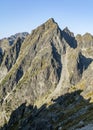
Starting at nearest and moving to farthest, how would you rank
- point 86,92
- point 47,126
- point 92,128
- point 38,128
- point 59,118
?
point 92,128
point 47,126
point 38,128
point 59,118
point 86,92

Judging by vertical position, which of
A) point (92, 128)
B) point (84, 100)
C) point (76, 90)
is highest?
point (76, 90)

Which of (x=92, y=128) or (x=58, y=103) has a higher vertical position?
(x=58, y=103)

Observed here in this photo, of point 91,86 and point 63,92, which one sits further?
point 63,92

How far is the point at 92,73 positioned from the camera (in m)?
172

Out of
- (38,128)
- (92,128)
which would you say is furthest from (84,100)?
(92,128)

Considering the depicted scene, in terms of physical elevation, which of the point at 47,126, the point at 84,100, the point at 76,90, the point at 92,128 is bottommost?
the point at 92,128

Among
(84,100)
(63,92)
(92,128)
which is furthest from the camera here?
(63,92)

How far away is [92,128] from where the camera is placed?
50656 mm

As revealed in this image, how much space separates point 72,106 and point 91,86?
17665 millimetres

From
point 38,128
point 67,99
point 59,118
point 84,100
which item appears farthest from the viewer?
point 67,99

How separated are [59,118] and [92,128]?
254 ft

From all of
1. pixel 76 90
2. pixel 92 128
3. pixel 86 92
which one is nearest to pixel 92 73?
pixel 76 90

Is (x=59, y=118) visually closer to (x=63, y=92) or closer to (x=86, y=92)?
(x=86, y=92)

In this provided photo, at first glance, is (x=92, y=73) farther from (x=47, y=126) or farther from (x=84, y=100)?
(x=47, y=126)
